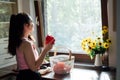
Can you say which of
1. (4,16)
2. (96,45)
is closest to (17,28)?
(4,16)

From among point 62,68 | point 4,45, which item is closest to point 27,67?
point 62,68

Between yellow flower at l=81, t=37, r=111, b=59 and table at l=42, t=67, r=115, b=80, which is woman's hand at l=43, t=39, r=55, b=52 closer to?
table at l=42, t=67, r=115, b=80

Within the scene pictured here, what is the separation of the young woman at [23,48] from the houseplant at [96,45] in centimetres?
61

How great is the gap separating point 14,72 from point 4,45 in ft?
1.02

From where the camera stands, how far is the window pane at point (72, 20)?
2.34 meters

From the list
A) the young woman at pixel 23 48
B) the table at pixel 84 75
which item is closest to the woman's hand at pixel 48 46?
the young woman at pixel 23 48

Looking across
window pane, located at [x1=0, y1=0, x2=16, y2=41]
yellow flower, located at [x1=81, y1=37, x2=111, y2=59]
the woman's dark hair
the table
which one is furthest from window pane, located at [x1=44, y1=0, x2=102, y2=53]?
the woman's dark hair

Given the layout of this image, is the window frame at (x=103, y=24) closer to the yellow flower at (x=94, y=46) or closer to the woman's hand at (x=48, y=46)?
the yellow flower at (x=94, y=46)

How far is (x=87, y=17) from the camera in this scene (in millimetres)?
2379

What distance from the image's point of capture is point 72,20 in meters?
2.48

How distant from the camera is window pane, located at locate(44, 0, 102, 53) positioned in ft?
7.68

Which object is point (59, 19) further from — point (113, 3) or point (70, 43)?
point (113, 3)

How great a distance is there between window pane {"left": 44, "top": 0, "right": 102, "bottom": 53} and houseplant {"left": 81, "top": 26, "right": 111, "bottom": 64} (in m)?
0.13

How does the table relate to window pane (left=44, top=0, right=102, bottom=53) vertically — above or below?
below
